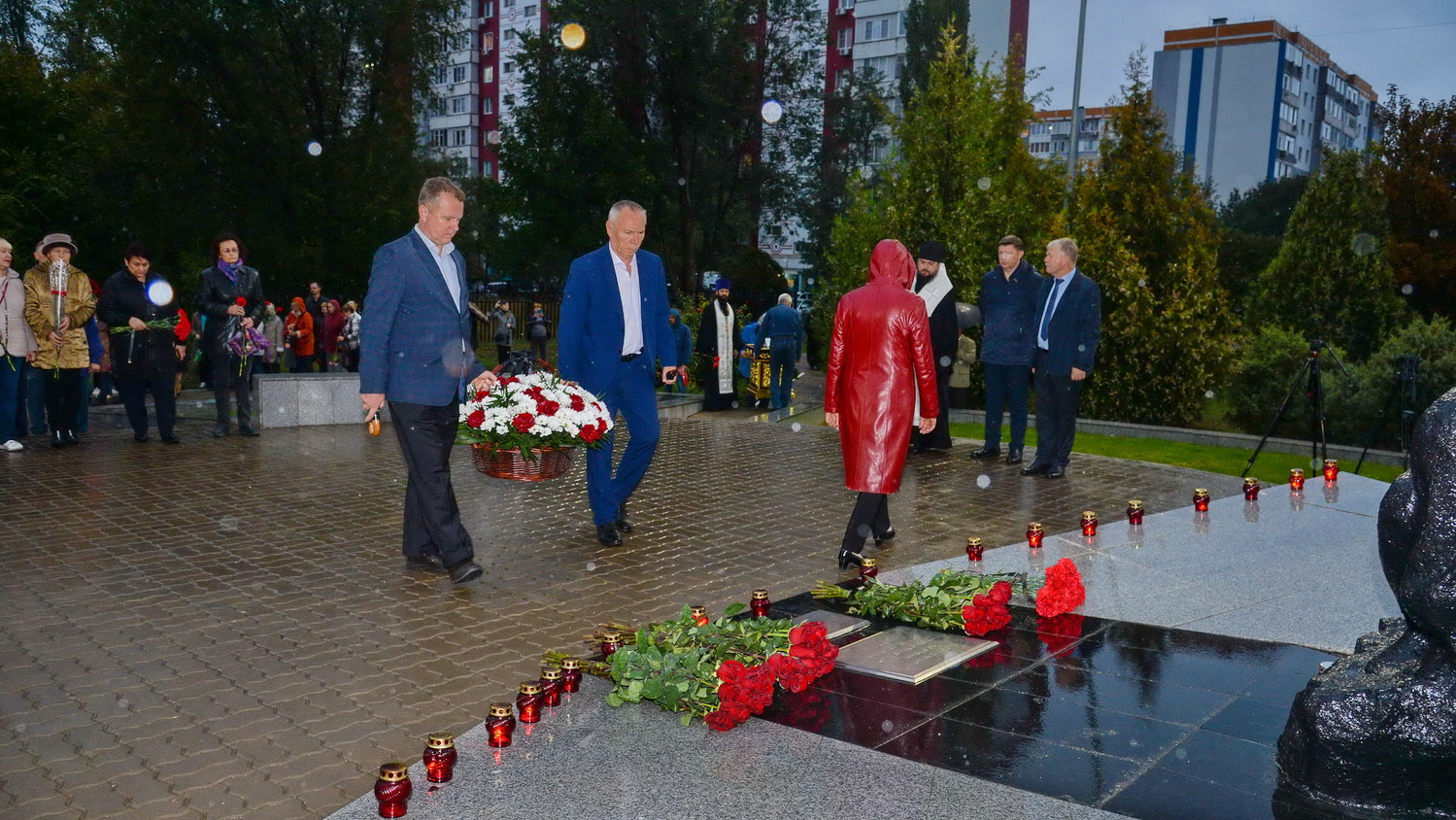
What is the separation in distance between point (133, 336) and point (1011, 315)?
8.95 metres

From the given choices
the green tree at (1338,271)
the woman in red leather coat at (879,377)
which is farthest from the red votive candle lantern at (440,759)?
the green tree at (1338,271)

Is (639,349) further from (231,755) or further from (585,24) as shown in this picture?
(585,24)

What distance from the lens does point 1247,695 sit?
443 cm

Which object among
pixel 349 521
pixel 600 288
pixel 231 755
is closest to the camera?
pixel 231 755

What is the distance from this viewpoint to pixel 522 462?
22.4 ft

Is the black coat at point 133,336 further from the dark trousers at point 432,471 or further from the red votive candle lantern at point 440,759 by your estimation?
the red votive candle lantern at point 440,759

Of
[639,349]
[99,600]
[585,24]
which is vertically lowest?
[99,600]

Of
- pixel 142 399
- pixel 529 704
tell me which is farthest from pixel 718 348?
pixel 529 704

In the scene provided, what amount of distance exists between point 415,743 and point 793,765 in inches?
56.6

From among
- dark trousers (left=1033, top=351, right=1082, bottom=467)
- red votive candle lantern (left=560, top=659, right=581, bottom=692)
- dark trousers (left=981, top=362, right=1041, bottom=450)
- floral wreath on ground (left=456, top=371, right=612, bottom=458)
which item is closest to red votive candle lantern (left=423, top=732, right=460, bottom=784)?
red votive candle lantern (left=560, top=659, right=581, bottom=692)

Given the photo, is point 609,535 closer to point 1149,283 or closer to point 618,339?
point 618,339

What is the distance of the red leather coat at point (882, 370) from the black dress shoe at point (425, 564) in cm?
→ 255

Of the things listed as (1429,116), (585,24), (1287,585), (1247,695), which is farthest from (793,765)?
(585,24)

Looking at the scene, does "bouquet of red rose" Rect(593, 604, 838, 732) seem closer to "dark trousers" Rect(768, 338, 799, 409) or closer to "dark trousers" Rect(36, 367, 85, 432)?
"dark trousers" Rect(36, 367, 85, 432)
